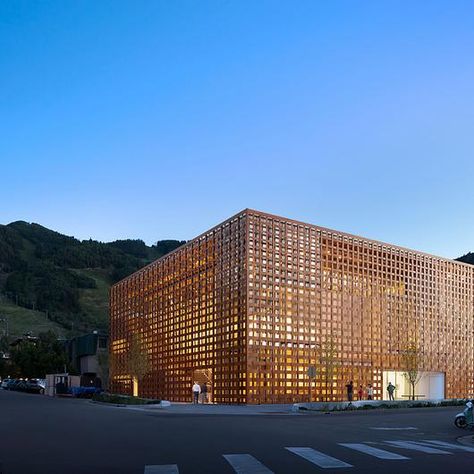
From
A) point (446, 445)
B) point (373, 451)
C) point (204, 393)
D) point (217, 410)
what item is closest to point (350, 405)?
point (217, 410)

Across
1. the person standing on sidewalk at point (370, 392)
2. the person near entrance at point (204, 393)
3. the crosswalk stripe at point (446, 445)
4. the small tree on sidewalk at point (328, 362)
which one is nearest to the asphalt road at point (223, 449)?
the crosswalk stripe at point (446, 445)

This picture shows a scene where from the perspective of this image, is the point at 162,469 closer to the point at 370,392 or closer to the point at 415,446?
the point at 415,446

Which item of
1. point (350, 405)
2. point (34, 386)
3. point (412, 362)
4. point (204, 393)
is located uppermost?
point (412, 362)

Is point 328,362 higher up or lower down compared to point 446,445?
higher up

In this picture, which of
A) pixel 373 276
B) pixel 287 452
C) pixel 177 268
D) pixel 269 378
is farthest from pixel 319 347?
pixel 287 452

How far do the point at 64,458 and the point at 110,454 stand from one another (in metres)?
1.11

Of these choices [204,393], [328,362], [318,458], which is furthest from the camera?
[204,393]

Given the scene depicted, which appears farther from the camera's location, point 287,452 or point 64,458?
point 287,452

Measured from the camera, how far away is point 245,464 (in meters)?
13.0

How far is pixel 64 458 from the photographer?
1436 centimetres

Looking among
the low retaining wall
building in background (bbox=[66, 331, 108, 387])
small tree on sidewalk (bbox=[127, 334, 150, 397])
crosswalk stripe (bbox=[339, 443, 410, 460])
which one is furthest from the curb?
building in background (bbox=[66, 331, 108, 387])

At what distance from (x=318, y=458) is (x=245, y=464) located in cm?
180

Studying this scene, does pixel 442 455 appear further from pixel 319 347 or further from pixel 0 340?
pixel 0 340

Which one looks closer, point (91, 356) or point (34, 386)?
point (34, 386)
